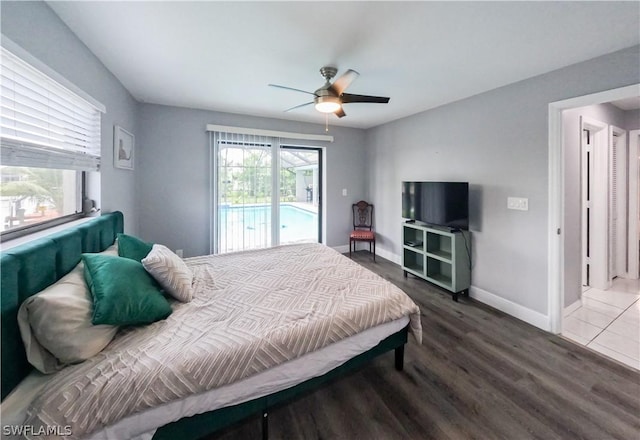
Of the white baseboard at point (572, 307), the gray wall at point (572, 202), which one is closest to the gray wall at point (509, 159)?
the gray wall at point (572, 202)

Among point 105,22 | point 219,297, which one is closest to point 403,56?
point 105,22

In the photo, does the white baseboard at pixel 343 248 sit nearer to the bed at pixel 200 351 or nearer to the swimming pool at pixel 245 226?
the swimming pool at pixel 245 226

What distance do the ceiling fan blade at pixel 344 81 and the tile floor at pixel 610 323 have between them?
10.2 ft

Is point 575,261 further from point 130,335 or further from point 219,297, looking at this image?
point 130,335

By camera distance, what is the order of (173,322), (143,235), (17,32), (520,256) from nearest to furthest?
(17,32) < (173,322) < (520,256) < (143,235)

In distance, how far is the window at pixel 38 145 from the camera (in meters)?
1.34

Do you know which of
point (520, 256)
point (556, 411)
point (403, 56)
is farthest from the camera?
point (520, 256)

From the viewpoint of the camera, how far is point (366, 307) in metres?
1.70

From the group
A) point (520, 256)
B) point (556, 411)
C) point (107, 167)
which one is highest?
point (107, 167)

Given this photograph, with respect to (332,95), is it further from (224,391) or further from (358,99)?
(224,391)

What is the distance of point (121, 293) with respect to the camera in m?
1.35

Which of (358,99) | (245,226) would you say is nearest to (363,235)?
(245,226)

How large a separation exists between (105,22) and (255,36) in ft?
3.31

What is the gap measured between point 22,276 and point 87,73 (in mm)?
1784
